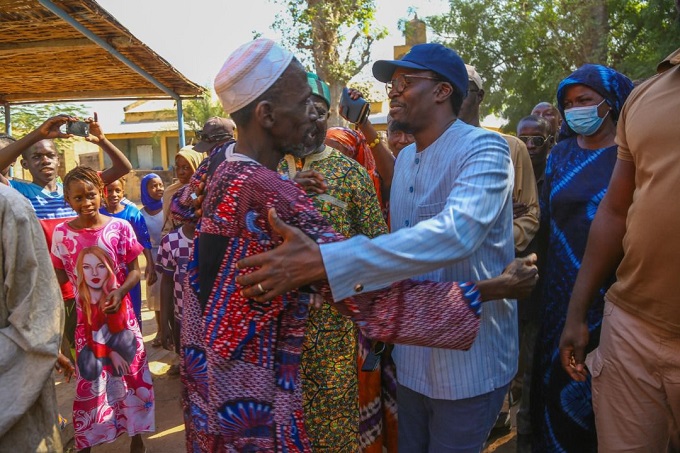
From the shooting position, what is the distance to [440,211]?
80.0 inches

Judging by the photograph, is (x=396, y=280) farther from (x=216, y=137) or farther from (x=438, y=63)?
(x=216, y=137)

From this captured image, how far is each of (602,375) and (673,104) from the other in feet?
3.37

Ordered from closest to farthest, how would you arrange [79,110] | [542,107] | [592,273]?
[592,273] → [542,107] → [79,110]

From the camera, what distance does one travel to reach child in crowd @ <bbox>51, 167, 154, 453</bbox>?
3.52m

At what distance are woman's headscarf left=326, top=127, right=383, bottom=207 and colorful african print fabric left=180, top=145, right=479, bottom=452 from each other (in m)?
1.78

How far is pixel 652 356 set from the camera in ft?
6.36

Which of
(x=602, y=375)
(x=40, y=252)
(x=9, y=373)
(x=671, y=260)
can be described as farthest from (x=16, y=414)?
(x=671, y=260)

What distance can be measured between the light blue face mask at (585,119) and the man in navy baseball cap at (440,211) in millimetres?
815

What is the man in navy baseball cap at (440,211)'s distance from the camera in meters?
1.94

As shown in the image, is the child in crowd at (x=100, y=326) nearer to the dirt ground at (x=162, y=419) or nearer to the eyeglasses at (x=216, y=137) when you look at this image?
the dirt ground at (x=162, y=419)

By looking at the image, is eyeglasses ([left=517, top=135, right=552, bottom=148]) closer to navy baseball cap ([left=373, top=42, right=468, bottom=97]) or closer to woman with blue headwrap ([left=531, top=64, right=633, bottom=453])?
woman with blue headwrap ([left=531, top=64, right=633, bottom=453])

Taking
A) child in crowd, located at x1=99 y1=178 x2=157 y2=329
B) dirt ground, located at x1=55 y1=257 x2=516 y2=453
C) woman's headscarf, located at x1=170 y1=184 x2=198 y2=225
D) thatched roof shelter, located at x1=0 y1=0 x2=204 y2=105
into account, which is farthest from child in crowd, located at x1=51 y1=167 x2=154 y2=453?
thatched roof shelter, located at x1=0 y1=0 x2=204 y2=105

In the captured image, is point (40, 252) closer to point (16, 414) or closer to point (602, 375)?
point (16, 414)

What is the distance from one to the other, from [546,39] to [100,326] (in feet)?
54.2
